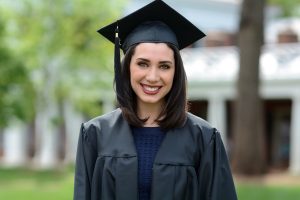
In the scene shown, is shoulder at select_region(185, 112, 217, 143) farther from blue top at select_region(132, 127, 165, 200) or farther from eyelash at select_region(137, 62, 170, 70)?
eyelash at select_region(137, 62, 170, 70)

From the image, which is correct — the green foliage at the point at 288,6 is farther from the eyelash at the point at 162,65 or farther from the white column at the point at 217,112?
the eyelash at the point at 162,65

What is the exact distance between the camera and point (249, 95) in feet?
65.4

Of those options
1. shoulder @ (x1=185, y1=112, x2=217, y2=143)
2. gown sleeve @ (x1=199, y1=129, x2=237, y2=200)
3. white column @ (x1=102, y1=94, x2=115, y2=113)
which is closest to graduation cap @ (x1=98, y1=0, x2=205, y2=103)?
shoulder @ (x1=185, y1=112, x2=217, y2=143)

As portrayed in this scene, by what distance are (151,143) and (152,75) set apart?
0.36 m

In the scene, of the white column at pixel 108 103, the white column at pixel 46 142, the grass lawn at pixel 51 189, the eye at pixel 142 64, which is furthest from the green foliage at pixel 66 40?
the eye at pixel 142 64

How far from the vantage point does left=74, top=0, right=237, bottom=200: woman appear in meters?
4.02

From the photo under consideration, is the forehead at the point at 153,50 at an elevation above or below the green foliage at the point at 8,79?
below

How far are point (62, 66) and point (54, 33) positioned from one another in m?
1.17

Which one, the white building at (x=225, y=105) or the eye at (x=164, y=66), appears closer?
the eye at (x=164, y=66)

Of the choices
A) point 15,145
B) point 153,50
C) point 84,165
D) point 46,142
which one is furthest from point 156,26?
A: point 15,145

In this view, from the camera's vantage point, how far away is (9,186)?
19625 mm

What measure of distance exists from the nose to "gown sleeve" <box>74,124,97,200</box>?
433 mm

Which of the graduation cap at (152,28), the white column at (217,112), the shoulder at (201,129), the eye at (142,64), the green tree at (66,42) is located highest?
the green tree at (66,42)

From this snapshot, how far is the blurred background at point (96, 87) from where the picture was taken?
777 inches
